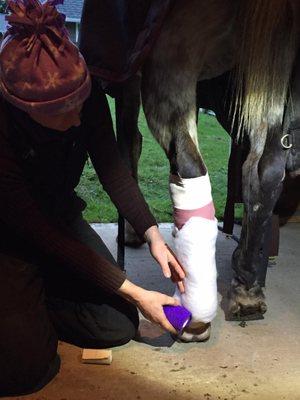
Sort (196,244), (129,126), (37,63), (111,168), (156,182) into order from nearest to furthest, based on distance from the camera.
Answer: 1. (37,63)
2. (196,244)
3. (111,168)
4. (129,126)
5. (156,182)

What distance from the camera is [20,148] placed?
1460mm

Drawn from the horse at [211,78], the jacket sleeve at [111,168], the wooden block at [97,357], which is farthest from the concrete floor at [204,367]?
the jacket sleeve at [111,168]

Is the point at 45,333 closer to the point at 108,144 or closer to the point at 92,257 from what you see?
the point at 92,257

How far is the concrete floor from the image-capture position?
1509 millimetres

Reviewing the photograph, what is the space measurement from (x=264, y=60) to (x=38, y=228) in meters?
0.81

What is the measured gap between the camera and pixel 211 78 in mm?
1826

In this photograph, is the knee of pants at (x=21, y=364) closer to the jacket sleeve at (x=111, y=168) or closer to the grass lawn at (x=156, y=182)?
the jacket sleeve at (x=111, y=168)

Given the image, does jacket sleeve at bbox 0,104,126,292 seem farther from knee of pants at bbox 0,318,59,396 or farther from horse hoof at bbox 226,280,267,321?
horse hoof at bbox 226,280,267,321

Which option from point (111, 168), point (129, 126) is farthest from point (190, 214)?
point (129, 126)

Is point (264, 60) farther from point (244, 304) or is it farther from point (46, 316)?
point (46, 316)

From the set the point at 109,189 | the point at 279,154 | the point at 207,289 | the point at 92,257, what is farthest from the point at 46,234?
the point at 279,154

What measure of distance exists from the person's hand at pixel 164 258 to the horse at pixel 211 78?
0.03m

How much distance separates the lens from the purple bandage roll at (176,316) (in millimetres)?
1495

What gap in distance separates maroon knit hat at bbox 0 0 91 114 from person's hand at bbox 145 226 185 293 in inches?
18.7
